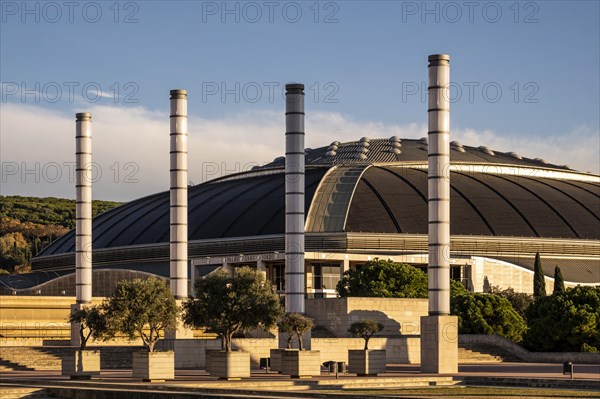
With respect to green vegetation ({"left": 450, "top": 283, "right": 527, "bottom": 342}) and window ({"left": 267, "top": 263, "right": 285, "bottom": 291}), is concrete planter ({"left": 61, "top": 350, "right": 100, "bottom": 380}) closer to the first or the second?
green vegetation ({"left": 450, "top": 283, "right": 527, "bottom": 342})

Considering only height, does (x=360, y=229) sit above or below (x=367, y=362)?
above

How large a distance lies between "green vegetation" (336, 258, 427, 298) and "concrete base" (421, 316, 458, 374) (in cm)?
2814

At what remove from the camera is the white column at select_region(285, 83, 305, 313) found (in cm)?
6606

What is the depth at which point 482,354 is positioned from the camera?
231 feet

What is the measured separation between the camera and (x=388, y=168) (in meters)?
119

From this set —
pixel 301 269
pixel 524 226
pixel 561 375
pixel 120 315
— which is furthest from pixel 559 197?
pixel 120 315

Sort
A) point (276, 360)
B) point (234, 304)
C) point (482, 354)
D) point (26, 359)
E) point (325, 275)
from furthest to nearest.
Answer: point (325, 275) → point (482, 354) → point (26, 359) → point (276, 360) → point (234, 304)

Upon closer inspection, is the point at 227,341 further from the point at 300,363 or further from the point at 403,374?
the point at 403,374

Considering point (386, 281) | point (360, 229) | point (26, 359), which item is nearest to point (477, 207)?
point (360, 229)

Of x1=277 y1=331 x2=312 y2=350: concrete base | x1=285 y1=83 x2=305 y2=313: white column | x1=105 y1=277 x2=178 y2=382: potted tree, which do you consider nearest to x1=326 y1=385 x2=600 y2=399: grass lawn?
x1=105 y1=277 x2=178 y2=382: potted tree

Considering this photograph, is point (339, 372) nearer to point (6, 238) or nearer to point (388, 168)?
point (388, 168)

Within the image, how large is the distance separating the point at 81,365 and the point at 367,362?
12.0 meters

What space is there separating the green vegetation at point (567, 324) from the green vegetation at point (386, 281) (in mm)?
15187

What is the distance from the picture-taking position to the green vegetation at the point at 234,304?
5419cm
